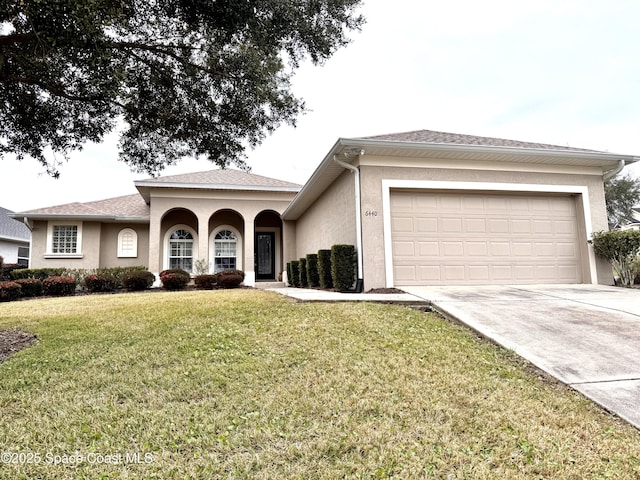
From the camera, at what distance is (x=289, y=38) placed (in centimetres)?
579

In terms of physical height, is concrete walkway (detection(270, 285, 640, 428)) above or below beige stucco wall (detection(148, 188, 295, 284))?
below

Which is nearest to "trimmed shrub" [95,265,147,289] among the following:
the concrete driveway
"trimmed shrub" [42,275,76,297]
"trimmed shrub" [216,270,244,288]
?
"trimmed shrub" [42,275,76,297]

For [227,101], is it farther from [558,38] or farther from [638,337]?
[558,38]

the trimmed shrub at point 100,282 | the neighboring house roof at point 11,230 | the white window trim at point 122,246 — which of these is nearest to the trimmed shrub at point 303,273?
the trimmed shrub at point 100,282

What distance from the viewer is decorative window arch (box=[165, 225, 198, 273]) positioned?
16.4 meters

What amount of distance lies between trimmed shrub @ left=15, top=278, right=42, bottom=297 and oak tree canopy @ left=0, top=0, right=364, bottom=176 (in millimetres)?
7250

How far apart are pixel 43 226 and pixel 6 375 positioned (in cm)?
1470

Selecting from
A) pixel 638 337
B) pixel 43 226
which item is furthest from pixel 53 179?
pixel 43 226

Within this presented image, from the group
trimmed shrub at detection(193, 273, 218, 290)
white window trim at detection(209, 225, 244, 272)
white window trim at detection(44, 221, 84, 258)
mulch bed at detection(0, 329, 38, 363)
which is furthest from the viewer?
white window trim at detection(209, 225, 244, 272)

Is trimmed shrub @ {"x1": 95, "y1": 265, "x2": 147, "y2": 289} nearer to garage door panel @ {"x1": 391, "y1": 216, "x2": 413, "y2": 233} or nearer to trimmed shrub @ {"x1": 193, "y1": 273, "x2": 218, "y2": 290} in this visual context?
trimmed shrub @ {"x1": 193, "y1": 273, "x2": 218, "y2": 290}

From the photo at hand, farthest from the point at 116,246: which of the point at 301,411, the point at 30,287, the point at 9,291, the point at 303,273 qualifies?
the point at 301,411

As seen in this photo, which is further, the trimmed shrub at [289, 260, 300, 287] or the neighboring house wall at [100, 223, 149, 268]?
the neighboring house wall at [100, 223, 149, 268]

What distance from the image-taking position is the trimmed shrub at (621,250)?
838cm

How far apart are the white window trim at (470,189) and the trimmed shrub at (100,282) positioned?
1060 cm
